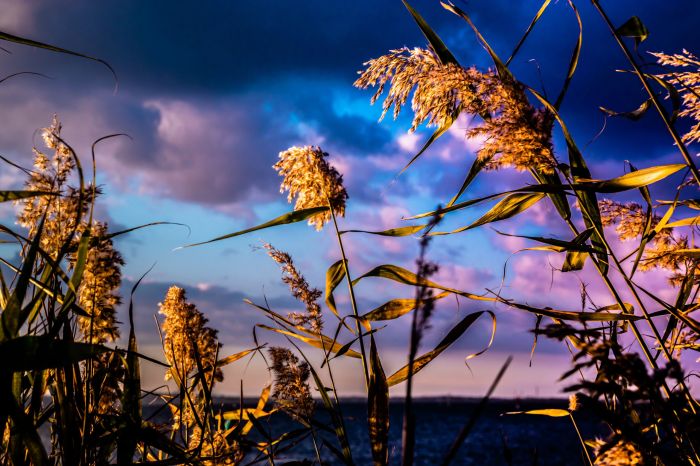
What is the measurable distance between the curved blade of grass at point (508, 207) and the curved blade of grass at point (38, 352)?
115 cm

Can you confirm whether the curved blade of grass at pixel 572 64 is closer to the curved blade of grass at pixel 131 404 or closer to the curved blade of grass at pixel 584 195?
the curved blade of grass at pixel 584 195

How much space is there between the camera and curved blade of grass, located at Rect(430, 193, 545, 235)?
185 centimetres

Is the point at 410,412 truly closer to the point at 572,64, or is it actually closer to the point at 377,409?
the point at 377,409

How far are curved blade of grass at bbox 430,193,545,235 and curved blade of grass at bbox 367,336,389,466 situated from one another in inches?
21.5

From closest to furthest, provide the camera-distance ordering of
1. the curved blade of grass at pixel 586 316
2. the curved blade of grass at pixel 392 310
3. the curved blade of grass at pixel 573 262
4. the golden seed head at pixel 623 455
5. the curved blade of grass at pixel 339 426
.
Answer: the golden seed head at pixel 623 455
the curved blade of grass at pixel 339 426
the curved blade of grass at pixel 586 316
the curved blade of grass at pixel 392 310
the curved blade of grass at pixel 573 262

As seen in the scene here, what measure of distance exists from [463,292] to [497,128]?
538 mm

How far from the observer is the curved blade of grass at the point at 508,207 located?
185 cm

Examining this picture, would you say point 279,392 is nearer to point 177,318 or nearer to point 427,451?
point 177,318

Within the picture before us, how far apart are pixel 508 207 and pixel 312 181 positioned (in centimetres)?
69

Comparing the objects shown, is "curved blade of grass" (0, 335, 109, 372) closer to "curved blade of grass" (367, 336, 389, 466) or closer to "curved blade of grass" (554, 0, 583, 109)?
"curved blade of grass" (367, 336, 389, 466)

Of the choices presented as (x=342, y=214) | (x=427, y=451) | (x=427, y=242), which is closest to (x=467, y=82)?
(x=342, y=214)

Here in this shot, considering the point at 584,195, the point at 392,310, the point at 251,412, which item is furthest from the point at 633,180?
the point at 251,412

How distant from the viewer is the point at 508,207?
1898mm

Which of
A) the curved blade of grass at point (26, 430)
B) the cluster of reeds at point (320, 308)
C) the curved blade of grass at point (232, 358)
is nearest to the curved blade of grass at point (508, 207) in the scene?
the cluster of reeds at point (320, 308)
